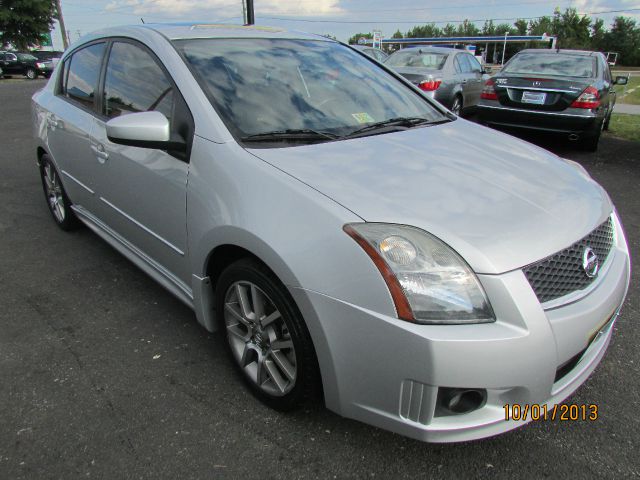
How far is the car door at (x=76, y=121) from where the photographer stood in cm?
326

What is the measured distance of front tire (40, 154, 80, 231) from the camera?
13.5 ft

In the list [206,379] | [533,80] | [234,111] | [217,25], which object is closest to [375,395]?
[206,379]

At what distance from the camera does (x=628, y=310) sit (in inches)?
120

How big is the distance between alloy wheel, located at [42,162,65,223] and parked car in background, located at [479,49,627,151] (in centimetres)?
597

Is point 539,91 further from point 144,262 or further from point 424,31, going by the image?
point 424,31

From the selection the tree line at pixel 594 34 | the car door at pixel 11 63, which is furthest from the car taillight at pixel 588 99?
the tree line at pixel 594 34

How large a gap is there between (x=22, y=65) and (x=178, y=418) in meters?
30.8

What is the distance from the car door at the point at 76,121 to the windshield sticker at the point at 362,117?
173 centimetres

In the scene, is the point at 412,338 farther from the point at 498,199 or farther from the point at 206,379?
the point at 206,379

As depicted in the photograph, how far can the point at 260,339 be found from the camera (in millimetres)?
2172

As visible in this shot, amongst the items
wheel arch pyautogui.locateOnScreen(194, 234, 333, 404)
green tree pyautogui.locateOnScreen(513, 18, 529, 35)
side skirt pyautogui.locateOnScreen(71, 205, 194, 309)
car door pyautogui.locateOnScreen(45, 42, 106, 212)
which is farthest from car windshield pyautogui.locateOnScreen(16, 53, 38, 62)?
green tree pyautogui.locateOnScreen(513, 18, 529, 35)

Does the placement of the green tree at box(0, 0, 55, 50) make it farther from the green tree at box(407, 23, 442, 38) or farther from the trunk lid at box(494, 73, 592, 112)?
the green tree at box(407, 23, 442, 38)

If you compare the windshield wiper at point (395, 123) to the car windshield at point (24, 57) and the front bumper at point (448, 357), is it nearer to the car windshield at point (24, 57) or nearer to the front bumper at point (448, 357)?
the front bumper at point (448, 357)

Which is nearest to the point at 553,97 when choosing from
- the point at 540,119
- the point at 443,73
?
the point at 540,119
